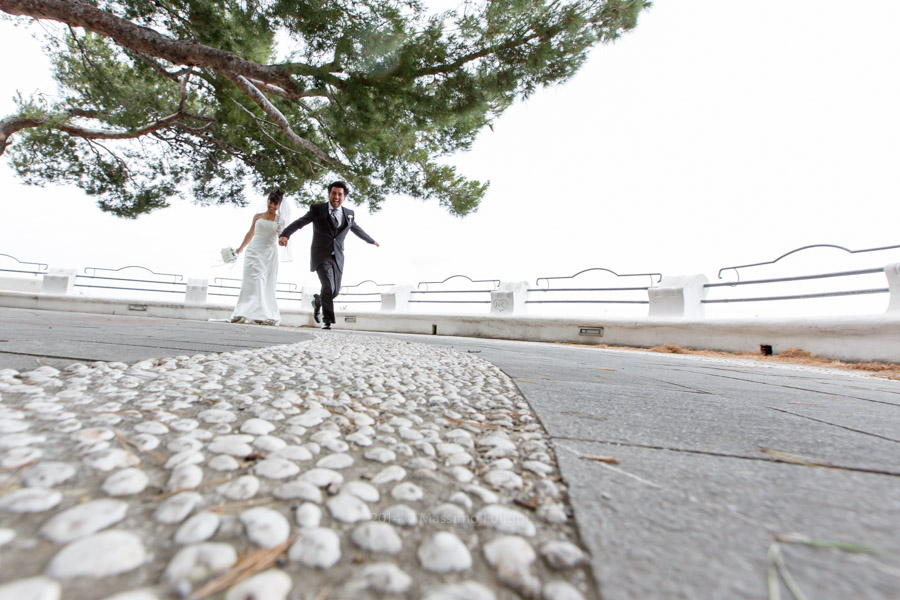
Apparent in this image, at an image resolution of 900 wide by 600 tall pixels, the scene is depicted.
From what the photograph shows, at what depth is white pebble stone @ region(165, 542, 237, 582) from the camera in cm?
47

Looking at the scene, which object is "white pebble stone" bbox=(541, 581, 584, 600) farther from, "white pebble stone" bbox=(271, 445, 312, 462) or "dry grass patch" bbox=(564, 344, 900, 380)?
"dry grass patch" bbox=(564, 344, 900, 380)

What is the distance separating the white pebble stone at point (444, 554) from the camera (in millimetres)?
516

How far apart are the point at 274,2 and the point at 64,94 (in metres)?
7.13

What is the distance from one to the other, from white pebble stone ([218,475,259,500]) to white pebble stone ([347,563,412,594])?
0.96 feet

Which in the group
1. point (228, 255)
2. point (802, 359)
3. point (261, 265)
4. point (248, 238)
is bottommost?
point (802, 359)

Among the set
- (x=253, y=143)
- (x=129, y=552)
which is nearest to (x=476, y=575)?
(x=129, y=552)

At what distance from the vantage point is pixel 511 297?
Answer: 25.6 ft

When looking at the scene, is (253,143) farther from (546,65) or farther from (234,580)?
(234,580)

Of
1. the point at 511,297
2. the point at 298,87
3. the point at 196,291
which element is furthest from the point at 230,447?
the point at 196,291

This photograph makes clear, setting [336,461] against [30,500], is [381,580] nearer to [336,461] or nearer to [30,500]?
[336,461]

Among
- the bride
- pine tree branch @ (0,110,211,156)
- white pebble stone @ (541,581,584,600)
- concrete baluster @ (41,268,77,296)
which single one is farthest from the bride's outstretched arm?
concrete baluster @ (41,268,77,296)

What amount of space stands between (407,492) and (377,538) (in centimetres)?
15

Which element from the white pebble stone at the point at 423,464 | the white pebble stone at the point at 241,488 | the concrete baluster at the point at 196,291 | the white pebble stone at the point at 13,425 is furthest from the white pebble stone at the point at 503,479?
the concrete baluster at the point at 196,291

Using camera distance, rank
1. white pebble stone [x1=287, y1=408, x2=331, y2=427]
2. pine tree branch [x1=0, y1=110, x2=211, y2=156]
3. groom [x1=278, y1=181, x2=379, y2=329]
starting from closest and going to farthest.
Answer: white pebble stone [x1=287, y1=408, x2=331, y2=427] → groom [x1=278, y1=181, x2=379, y2=329] → pine tree branch [x1=0, y1=110, x2=211, y2=156]
